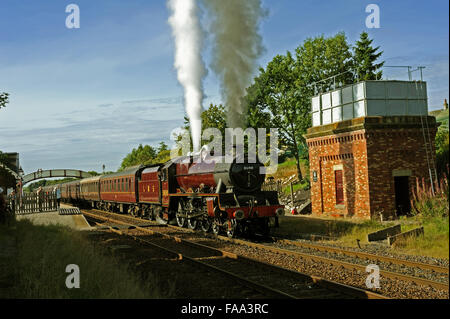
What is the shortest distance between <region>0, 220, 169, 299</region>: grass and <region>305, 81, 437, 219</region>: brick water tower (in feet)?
40.3

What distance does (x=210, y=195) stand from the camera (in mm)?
14547

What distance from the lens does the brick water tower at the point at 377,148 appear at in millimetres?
18109

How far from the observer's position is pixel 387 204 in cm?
1811

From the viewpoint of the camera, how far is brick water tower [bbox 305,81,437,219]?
18.1 metres

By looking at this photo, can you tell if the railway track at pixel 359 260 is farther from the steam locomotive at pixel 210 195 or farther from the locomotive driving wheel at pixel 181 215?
the locomotive driving wheel at pixel 181 215

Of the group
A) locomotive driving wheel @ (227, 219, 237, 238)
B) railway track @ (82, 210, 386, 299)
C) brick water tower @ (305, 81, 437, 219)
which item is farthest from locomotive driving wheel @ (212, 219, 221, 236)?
brick water tower @ (305, 81, 437, 219)

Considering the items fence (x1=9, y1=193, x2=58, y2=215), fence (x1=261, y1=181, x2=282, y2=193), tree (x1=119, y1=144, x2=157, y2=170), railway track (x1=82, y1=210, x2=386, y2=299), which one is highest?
tree (x1=119, y1=144, x2=157, y2=170)

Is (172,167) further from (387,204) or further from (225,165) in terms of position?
(387,204)

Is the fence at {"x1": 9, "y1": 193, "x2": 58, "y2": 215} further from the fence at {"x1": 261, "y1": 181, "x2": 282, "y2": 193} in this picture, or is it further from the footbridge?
the footbridge

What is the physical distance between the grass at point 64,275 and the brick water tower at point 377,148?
12.3 m

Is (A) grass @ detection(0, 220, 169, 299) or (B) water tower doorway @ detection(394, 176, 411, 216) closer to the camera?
(A) grass @ detection(0, 220, 169, 299)

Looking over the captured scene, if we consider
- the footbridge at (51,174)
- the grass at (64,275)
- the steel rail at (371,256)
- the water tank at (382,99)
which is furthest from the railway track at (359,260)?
the footbridge at (51,174)
